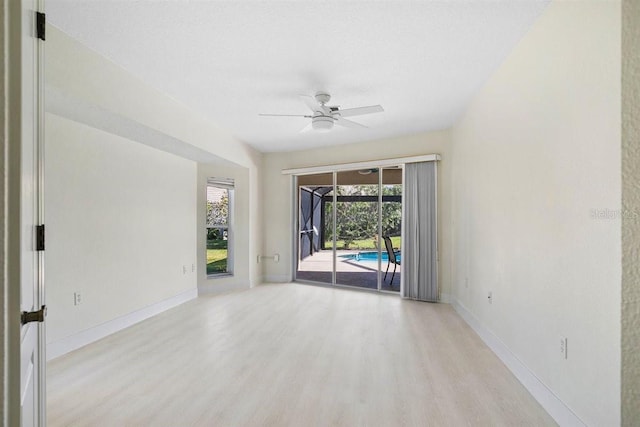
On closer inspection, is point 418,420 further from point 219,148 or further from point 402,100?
point 219,148

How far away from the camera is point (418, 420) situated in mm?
1951

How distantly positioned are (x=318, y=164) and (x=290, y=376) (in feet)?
13.3

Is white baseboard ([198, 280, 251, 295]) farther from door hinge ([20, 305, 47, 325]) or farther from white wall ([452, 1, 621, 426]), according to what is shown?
door hinge ([20, 305, 47, 325])

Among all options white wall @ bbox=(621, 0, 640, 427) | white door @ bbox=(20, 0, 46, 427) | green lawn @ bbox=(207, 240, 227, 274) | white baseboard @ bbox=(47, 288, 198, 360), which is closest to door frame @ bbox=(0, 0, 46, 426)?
white door @ bbox=(20, 0, 46, 427)

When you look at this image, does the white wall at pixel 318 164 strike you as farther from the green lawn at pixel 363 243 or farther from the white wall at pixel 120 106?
the white wall at pixel 120 106

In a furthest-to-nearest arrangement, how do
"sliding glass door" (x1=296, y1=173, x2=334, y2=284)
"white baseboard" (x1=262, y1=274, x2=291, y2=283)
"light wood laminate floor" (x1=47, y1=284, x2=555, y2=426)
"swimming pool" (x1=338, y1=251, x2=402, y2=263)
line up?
"white baseboard" (x1=262, y1=274, x2=291, y2=283) → "sliding glass door" (x1=296, y1=173, x2=334, y2=284) → "swimming pool" (x1=338, y1=251, x2=402, y2=263) → "light wood laminate floor" (x1=47, y1=284, x2=555, y2=426)

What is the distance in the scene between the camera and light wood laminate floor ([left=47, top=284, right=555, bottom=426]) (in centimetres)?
200

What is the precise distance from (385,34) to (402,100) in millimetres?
1338

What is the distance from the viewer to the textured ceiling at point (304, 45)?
205cm

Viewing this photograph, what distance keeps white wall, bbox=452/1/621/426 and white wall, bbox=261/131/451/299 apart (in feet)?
5.46

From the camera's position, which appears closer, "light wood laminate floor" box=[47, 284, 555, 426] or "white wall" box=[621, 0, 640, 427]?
"white wall" box=[621, 0, 640, 427]

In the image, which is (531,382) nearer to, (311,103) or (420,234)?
(420,234)

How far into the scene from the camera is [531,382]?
7.32 feet

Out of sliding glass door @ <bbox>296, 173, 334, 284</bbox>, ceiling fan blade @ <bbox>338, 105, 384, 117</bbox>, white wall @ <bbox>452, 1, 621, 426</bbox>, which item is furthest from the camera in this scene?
sliding glass door @ <bbox>296, 173, 334, 284</bbox>
